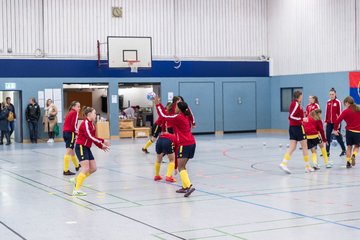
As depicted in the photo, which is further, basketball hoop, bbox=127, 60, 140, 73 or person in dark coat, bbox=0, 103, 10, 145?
basketball hoop, bbox=127, 60, 140, 73

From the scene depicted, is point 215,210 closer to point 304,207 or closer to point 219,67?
point 304,207

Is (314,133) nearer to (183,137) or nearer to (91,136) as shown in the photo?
(183,137)

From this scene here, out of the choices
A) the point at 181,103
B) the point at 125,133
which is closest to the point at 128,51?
the point at 125,133

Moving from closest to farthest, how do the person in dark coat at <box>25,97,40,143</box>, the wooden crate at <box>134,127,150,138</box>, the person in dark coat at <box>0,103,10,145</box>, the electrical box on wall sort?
the person in dark coat at <box>0,103,10,145</box>, the person in dark coat at <box>25,97,40,143</box>, the electrical box on wall, the wooden crate at <box>134,127,150,138</box>

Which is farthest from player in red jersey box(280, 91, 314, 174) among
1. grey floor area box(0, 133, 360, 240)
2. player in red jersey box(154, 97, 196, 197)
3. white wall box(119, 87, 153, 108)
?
white wall box(119, 87, 153, 108)

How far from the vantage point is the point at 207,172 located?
52.6 feet

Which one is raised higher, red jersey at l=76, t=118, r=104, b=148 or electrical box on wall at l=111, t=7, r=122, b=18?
electrical box on wall at l=111, t=7, r=122, b=18

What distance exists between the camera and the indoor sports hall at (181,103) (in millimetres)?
12719

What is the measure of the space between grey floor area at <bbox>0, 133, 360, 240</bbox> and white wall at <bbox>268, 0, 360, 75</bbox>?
11515mm

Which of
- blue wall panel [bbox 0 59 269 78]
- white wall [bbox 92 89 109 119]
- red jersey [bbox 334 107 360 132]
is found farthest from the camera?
white wall [bbox 92 89 109 119]

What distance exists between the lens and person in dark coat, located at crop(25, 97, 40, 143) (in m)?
28.6

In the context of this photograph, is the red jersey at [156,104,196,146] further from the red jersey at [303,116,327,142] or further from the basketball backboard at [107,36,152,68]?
the basketball backboard at [107,36,152,68]

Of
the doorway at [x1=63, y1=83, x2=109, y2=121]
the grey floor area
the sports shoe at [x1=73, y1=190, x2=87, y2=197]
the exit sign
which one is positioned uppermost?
the exit sign

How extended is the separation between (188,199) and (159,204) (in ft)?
2.47
